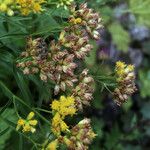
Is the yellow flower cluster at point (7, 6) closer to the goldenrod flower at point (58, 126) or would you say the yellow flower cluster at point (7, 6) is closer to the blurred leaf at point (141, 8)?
the goldenrod flower at point (58, 126)

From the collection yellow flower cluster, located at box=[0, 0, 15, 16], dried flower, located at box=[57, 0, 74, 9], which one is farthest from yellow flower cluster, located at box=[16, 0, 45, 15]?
dried flower, located at box=[57, 0, 74, 9]

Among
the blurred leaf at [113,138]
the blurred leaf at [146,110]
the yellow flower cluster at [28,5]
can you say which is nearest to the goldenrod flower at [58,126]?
the yellow flower cluster at [28,5]

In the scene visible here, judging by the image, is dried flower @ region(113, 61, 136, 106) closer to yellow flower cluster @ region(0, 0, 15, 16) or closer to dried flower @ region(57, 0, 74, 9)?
dried flower @ region(57, 0, 74, 9)

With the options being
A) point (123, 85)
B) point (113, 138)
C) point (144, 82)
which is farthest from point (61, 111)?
point (144, 82)

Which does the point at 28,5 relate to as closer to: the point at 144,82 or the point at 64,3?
the point at 64,3

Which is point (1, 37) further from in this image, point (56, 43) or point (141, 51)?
point (141, 51)
